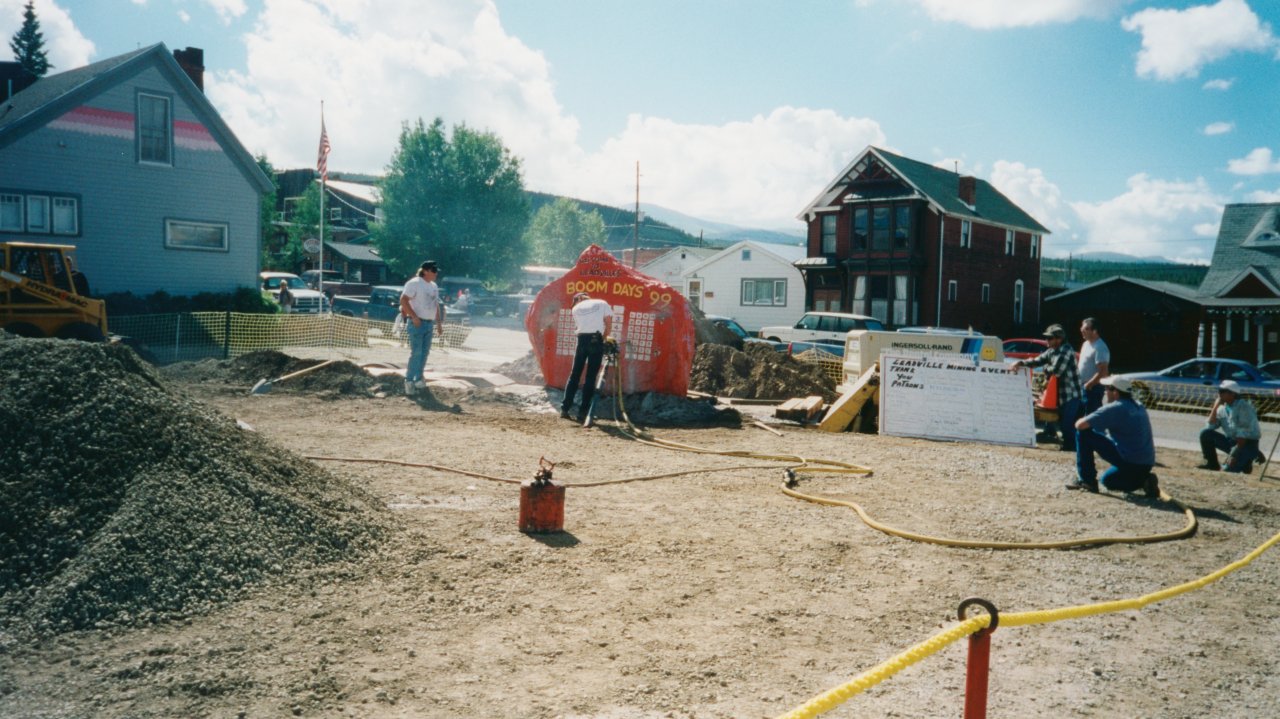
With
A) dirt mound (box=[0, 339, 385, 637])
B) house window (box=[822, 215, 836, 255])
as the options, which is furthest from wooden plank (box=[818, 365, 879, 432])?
house window (box=[822, 215, 836, 255])

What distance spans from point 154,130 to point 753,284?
28814 mm

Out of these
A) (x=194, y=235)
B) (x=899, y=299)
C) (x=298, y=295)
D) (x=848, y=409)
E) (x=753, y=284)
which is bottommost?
(x=848, y=409)

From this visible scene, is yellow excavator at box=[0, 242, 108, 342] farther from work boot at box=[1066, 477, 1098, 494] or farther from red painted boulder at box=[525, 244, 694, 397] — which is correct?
work boot at box=[1066, 477, 1098, 494]

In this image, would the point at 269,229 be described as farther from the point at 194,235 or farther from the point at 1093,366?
the point at 1093,366

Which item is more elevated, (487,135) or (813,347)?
(487,135)

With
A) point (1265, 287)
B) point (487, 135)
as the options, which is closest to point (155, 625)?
point (1265, 287)

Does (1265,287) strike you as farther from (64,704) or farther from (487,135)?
(487,135)

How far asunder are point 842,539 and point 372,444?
18.9 ft

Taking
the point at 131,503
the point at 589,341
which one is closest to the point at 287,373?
the point at 589,341

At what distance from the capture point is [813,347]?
25703 mm

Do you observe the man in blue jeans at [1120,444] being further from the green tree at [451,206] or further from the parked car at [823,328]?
the green tree at [451,206]

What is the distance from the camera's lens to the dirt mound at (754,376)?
55.6ft

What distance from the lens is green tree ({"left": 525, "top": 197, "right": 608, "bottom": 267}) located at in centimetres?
8225

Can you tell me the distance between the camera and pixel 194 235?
2653 centimetres
